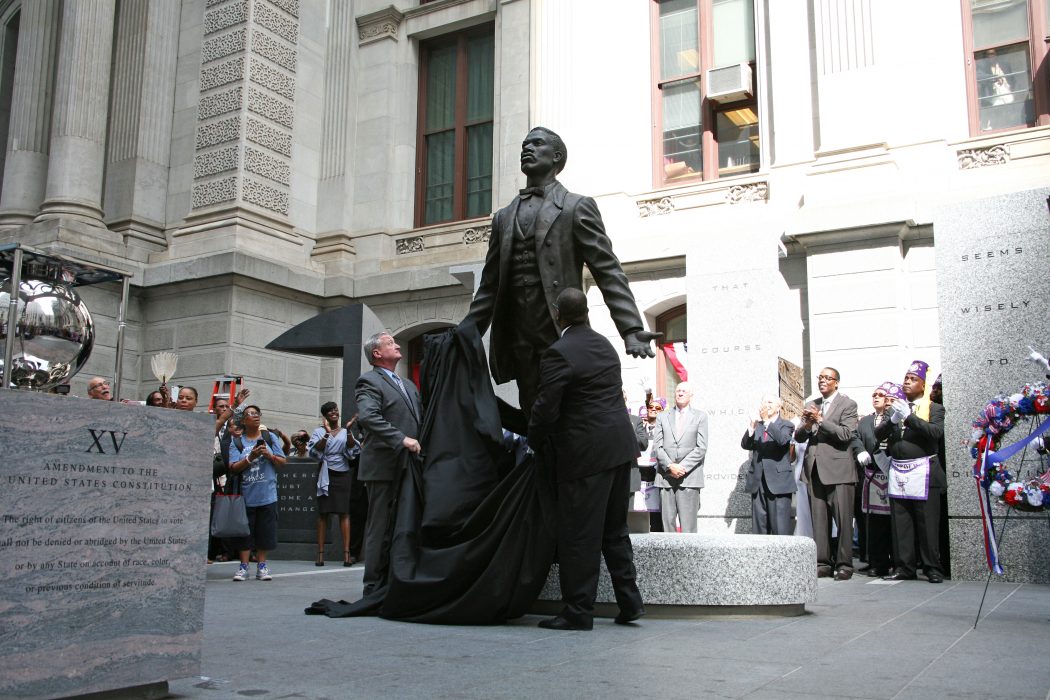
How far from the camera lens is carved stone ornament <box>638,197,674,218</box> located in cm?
1662

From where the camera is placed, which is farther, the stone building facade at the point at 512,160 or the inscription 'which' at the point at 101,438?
the stone building facade at the point at 512,160

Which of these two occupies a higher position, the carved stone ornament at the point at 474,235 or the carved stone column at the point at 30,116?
the carved stone column at the point at 30,116

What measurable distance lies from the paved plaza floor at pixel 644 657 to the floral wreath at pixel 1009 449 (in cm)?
78

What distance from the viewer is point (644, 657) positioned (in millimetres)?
4523

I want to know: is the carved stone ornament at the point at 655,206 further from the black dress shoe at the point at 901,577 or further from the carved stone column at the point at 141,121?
the carved stone column at the point at 141,121

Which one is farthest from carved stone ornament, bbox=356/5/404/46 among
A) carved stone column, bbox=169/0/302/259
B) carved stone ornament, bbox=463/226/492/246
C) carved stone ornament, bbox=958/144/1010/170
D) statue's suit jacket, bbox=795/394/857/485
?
statue's suit jacket, bbox=795/394/857/485

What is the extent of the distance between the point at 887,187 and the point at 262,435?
9462 mm

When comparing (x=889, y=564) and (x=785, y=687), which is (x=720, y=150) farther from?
(x=785, y=687)

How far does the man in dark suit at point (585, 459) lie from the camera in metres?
5.53

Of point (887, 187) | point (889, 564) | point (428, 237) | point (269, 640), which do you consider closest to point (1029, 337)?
point (889, 564)

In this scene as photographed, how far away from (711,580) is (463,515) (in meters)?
1.61

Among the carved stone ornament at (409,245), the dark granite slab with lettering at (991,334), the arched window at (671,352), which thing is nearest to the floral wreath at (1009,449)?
the dark granite slab with lettering at (991,334)

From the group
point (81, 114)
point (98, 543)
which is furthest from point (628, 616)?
point (81, 114)

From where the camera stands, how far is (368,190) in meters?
20.1
